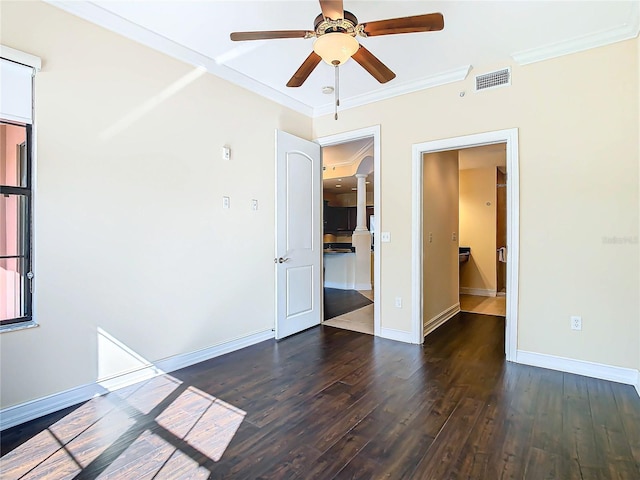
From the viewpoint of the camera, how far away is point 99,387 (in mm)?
2545

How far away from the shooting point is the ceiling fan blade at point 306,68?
2361 millimetres

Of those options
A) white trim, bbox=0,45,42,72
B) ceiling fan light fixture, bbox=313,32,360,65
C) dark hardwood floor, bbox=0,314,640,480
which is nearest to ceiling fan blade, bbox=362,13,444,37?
ceiling fan light fixture, bbox=313,32,360,65

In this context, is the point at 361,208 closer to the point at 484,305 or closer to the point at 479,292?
the point at 479,292

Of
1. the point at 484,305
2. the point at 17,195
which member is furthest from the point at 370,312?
the point at 17,195

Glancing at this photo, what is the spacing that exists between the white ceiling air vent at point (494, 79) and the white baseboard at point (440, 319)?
259 cm

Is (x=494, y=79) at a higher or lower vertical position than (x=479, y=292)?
higher

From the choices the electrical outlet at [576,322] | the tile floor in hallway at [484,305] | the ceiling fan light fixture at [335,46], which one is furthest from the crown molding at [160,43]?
the tile floor in hallway at [484,305]

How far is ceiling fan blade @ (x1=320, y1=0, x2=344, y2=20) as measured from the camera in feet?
6.11

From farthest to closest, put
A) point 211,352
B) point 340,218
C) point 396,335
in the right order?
point 340,218
point 396,335
point 211,352

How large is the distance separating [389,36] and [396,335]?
2.92 m

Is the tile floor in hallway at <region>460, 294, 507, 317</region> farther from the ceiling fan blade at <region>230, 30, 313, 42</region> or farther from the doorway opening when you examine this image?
the ceiling fan blade at <region>230, 30, 313, 42</region>

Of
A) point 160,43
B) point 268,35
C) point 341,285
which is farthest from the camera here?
point 341,285

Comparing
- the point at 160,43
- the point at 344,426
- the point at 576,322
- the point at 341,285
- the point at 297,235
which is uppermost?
the point at 160,43

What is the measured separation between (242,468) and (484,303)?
507 cm
